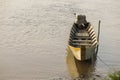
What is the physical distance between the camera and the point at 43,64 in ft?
54.7

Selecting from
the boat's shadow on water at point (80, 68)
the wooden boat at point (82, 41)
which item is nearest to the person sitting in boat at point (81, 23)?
the wooden boat at point (82, 41)

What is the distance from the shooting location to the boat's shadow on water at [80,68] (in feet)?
50.5

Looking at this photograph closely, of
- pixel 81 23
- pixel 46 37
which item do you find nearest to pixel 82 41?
pixel 81 23

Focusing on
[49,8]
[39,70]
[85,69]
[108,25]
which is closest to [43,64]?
[39,70]

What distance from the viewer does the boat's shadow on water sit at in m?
15.4

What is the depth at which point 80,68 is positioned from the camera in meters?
16.6

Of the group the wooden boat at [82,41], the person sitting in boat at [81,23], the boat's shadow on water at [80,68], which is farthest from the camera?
the person sitting in boat at [81,23]

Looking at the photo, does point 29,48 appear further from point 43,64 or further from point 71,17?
point 71,17

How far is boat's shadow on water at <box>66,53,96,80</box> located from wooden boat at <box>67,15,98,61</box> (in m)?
0.54

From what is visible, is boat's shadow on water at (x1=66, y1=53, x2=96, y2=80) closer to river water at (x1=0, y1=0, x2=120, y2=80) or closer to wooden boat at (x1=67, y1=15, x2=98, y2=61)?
river water at (x1=0, y1=0, x2=120, y2=80)

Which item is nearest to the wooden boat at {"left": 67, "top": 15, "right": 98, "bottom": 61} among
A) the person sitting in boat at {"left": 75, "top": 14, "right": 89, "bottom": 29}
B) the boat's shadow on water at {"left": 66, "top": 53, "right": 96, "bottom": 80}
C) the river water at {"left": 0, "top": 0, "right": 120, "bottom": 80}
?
the person sitting in boat at {"left": 75, "top": 14, "right": 89, "bottom": 29}

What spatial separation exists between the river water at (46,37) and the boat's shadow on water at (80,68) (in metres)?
0.06

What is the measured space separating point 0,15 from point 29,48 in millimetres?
10334

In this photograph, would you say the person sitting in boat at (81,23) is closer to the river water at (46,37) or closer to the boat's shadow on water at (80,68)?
the river water at (46,37)
